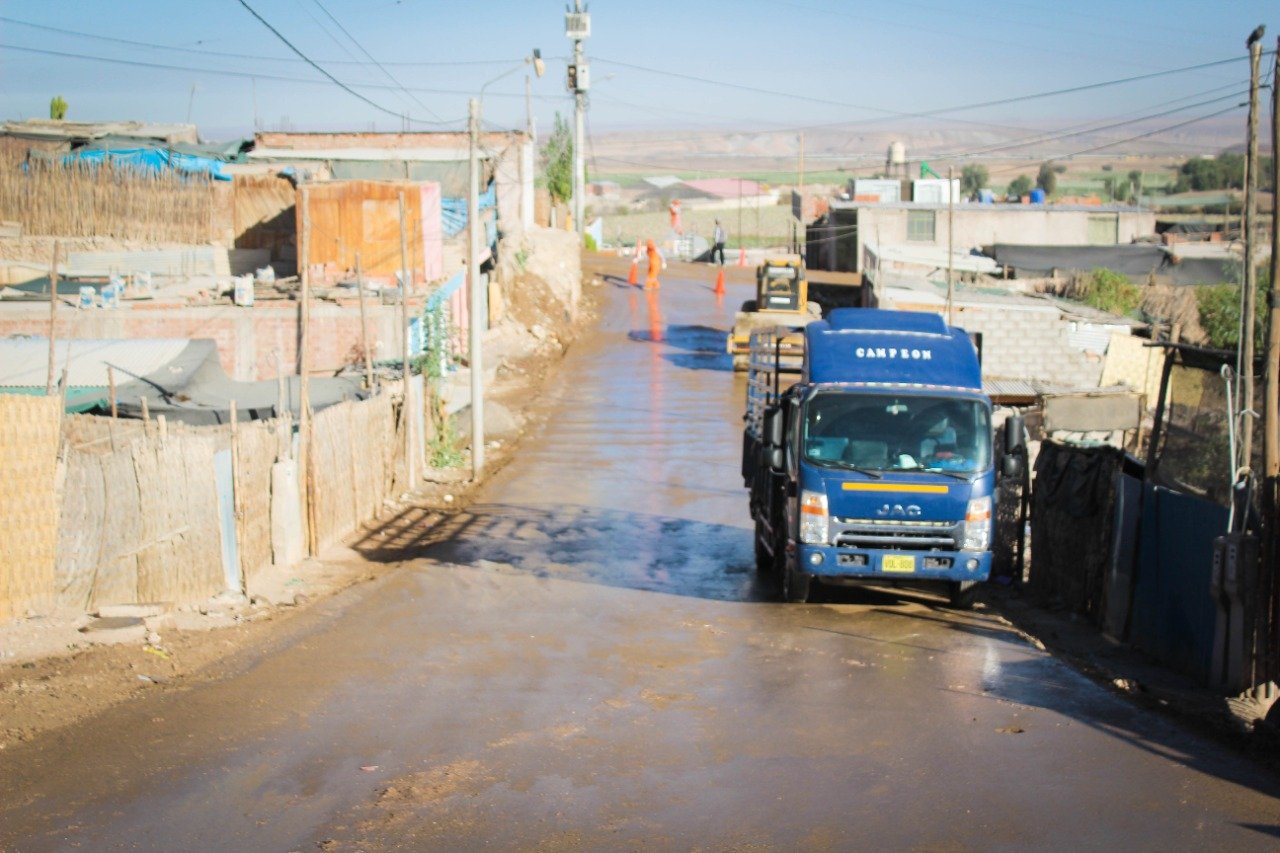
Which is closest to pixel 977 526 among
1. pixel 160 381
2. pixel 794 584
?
pixel 794 584

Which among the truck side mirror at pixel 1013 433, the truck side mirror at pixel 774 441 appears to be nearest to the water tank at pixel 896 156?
the truck side mirror at pixel 774 441

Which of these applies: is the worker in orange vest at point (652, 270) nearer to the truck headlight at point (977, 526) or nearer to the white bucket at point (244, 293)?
the white bucket at point (244, 293)

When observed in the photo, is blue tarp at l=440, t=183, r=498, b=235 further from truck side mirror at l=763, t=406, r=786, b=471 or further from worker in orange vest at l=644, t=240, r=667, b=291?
truck side mirror at l=763, t=406, r=786, b=471

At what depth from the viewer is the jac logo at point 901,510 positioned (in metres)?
13.6

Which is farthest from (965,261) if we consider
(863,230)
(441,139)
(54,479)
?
(54,479)

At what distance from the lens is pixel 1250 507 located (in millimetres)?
10414

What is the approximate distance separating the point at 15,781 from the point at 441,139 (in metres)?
46.2

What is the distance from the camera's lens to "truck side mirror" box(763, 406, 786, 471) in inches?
560

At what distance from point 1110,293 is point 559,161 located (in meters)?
42.2

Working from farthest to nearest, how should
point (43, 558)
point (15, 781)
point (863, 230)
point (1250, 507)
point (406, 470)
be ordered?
point (863, 230), point (406, 470), point (43, 558), point (1250, 507), point (15, 781)

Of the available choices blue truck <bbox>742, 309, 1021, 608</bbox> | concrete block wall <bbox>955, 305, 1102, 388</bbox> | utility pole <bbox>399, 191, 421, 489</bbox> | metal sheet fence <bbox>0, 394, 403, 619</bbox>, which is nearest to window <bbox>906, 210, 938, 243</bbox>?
concrete block wall <bbox>955, 305, 1102, 388</bbox>

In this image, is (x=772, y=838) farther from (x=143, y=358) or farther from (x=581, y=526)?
(x=143, y=358)

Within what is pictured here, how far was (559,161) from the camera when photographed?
80.3 m

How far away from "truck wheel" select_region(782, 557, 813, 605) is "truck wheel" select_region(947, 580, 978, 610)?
1.63 meters
